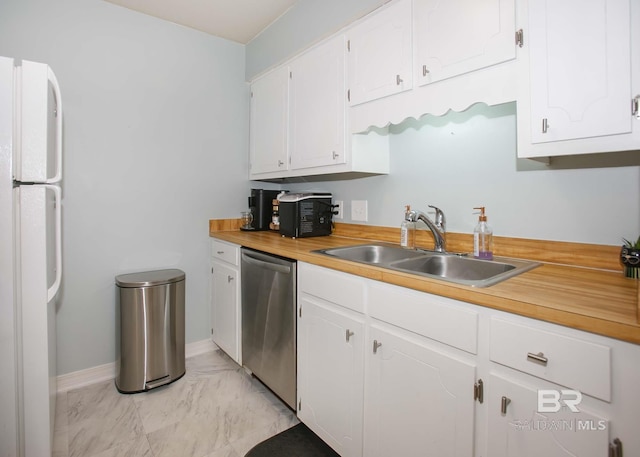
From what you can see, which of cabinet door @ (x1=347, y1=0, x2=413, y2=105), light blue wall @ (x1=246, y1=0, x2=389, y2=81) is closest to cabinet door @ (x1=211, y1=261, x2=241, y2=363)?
cabinet door @ (x1=347, y1=0, x2=413, y2=105)

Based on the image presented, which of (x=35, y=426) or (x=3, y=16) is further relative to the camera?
(x=3, y=16)

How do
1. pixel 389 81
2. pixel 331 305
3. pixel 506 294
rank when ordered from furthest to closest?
pixel 389 81 < pixel 331 305 < pixel 506 294

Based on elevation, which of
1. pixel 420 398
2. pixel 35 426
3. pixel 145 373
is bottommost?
pixel 145 373

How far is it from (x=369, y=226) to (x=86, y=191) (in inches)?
70.3

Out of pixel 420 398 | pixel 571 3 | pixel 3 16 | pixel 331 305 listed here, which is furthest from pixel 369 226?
pixel 3 16

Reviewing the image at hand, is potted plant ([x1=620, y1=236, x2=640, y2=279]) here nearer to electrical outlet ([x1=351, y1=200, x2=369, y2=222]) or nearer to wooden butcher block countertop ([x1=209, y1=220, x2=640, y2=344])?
wooden butcher block countertop ([x1=209, y1=220, x2=640, y2=344])

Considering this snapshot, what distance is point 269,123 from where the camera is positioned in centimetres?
250

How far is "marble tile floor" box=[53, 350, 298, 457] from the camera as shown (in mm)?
1582

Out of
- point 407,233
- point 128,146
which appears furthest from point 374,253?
point 128,146

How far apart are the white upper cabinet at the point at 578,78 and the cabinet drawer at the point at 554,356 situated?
1.94ft

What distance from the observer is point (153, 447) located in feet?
5.19

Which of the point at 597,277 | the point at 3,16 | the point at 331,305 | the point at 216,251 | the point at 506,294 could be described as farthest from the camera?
the point at 216,251

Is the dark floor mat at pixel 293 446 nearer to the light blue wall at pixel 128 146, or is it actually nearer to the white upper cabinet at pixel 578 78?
the light blue wall at pixel 128 146

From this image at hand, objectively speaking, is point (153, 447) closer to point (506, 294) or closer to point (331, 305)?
point (331, 305)
